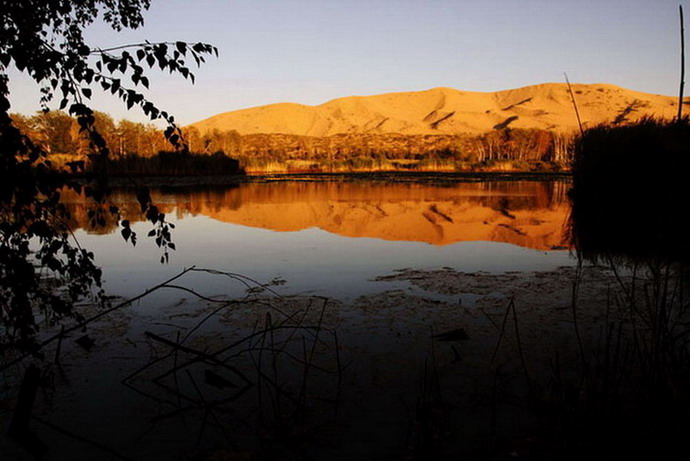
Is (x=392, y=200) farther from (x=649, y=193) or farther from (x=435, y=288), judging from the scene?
(x=435, y=288)

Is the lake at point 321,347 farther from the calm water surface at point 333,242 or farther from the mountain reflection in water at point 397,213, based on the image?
the mountain reflection in water at point 397,213

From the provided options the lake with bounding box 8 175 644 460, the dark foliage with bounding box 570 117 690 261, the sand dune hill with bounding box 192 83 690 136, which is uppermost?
the sand dune hill with bounding box 192 83 690 136

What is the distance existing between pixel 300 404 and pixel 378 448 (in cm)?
63

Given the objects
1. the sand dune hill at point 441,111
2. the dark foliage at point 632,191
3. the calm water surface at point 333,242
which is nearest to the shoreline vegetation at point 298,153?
the dark foliage at point 632,191

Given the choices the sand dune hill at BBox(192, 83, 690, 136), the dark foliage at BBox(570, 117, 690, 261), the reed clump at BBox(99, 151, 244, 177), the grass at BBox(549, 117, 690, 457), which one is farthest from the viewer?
the sand dune hill at BBox(192, 83, 690, 136)

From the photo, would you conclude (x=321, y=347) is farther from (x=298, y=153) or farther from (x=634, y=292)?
(x=298, y=153)

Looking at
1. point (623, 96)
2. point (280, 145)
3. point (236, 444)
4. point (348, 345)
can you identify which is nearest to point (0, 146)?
point (236, 444)

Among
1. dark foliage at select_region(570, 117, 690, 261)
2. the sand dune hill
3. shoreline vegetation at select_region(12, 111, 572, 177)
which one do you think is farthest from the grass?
the sand dune hill

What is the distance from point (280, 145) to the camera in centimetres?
7219

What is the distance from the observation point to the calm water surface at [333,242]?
291 inches

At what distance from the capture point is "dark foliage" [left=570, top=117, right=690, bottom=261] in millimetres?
9180

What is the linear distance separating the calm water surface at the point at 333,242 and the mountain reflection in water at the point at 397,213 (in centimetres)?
3

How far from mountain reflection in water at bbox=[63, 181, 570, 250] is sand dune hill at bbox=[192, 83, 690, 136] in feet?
342

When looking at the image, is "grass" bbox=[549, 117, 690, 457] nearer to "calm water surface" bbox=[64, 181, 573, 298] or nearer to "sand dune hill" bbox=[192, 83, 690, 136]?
"calm water surface" bbox=[64, 181, 573, 298]
